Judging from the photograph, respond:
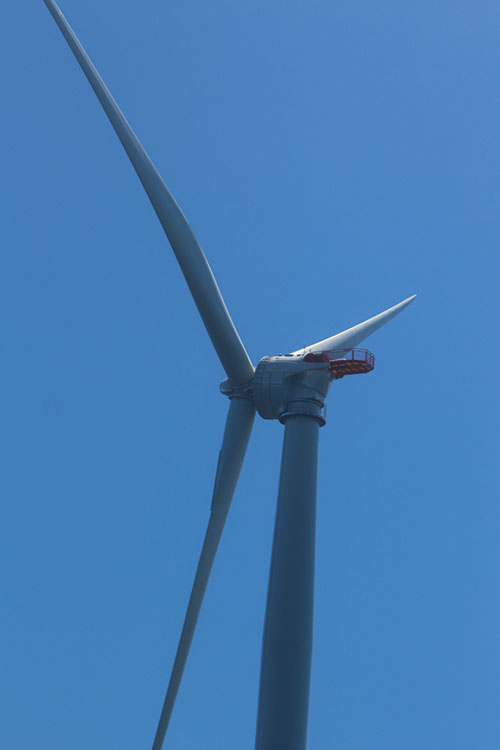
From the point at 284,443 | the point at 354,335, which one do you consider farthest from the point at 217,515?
the point at 354,335

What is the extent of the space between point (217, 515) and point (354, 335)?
859 centimetres

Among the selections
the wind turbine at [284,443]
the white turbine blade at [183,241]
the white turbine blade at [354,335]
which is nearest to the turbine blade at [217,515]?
the wind turbine at [284,443]

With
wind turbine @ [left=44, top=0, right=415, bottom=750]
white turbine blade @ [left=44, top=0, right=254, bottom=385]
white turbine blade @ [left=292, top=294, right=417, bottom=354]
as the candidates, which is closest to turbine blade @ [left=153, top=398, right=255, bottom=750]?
wind turbine @ [left=44, top=0, right=415, bottom=750]

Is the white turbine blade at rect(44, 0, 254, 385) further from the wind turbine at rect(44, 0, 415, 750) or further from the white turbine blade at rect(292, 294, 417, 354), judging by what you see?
the white turbine blade at rect(292, 294, 417, 354)

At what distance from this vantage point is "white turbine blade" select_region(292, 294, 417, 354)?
2698 centimetres

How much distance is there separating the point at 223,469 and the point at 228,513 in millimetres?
1623

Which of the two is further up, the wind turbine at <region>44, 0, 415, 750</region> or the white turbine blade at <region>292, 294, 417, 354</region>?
the white turbine blade at <region>292, 294, 417, 354</region>

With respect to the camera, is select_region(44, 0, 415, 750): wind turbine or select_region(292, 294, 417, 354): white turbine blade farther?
select_region(292, 294, 417, 354): white turbine blade

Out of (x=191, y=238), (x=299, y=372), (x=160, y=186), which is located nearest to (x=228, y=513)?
(x=299, y=372)

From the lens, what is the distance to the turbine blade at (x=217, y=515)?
24719 mm

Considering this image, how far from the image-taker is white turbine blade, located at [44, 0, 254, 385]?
2497 cm

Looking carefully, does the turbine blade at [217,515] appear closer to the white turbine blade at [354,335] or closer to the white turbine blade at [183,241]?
the white turbine blade at [183,241]

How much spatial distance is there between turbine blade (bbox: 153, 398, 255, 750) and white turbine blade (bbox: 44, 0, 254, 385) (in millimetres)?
1469

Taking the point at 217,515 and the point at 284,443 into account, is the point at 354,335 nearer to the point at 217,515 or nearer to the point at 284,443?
the point at 284,443
